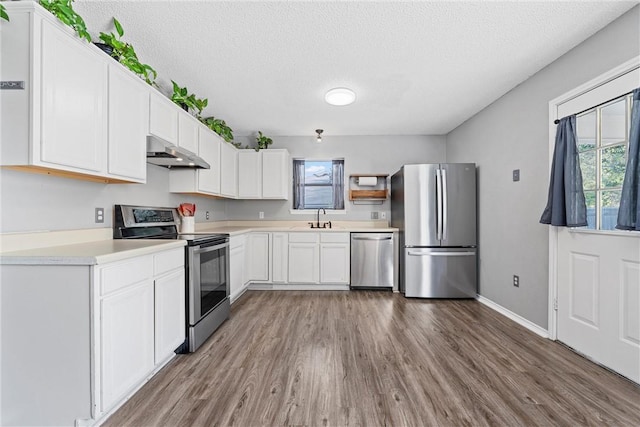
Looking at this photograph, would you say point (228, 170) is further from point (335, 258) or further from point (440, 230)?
point (440, 230)

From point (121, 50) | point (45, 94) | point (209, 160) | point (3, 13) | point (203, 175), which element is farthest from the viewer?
point (209, 160)

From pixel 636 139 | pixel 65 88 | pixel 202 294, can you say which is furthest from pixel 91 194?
pixel 636 139

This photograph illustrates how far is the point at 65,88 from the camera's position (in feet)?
5.07

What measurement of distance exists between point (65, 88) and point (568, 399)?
337cm

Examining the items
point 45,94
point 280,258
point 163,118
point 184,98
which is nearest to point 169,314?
point 45,94

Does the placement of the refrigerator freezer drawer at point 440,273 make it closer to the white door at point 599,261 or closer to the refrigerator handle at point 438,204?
the refrigerator handle at point 438,204

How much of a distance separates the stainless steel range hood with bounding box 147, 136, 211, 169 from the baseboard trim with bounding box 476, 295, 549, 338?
3562 mm

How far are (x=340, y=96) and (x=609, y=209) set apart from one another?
242 centimetres

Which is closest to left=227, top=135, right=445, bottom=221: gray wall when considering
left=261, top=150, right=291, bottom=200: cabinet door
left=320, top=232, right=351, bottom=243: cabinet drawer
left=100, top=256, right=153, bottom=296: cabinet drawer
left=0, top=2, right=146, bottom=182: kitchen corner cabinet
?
left=261, top=150, right=291, bottom=200: cabinet door

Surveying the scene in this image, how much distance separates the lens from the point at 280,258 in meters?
4.14

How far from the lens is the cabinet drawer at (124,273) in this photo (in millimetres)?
1452

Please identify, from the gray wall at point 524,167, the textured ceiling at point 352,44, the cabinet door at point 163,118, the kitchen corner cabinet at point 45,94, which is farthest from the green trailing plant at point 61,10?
the gray wall at point 524,167

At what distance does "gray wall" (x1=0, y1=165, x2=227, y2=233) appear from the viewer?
1577 millimetres

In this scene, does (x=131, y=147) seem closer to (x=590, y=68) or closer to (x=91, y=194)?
(x=91, y=194)
